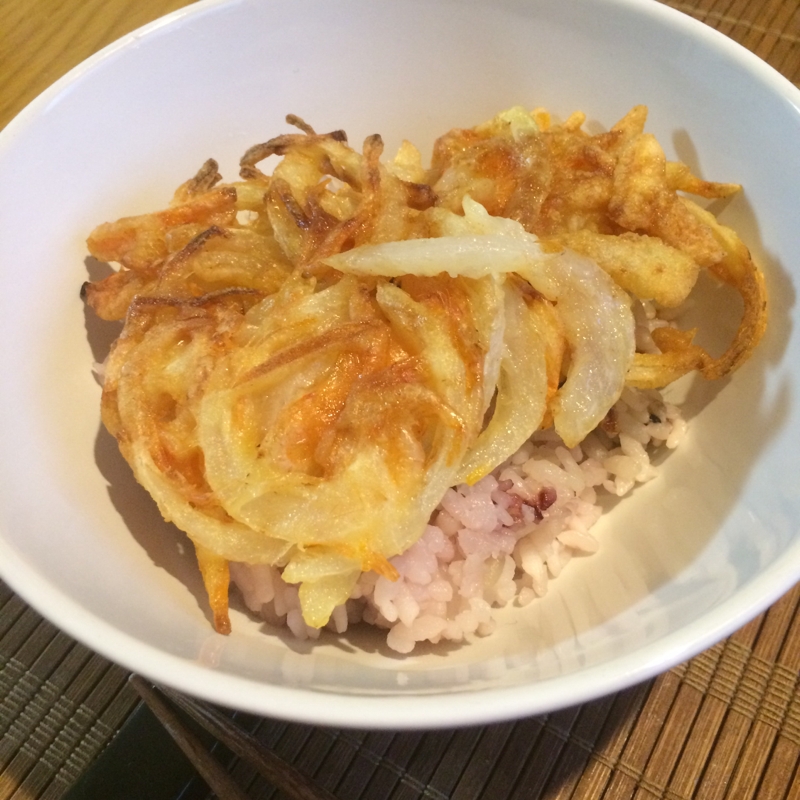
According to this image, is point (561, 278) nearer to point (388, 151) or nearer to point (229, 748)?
point (388, 151)

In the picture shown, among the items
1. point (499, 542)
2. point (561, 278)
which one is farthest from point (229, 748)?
point (561, 278)

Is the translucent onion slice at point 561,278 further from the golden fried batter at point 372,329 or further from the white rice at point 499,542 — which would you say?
the white rice at point 499,542

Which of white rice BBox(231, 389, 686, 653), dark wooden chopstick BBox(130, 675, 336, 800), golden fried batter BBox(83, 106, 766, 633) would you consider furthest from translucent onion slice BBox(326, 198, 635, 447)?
dark wooden chopstick BBox(130, 675, 336, 800)

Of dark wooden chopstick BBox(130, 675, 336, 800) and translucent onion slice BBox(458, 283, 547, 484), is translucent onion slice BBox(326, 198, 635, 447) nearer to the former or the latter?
translucent onion slice BBox(458, 283, 547, 484)

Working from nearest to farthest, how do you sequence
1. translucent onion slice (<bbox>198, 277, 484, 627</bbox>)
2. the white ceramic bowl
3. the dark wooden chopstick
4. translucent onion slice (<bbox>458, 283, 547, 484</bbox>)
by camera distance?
the white ceramic bowl → translucent onion slice (<bbox>198, 277, 484, 627</bbox>) → translucent onion slice (<bbox>458, 283, 547, 484</bbox>) → the dark wooden chopstick

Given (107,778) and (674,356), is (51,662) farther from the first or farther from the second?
(674,356)

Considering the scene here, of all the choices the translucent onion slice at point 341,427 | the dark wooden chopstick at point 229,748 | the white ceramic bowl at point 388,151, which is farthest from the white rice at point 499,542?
the dark wooden chopstick at point 229,748

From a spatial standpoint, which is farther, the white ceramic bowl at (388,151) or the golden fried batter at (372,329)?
the golden fried batter at (372,329)

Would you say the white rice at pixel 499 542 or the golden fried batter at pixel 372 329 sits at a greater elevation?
the golden fried batter at pixel 372 329
